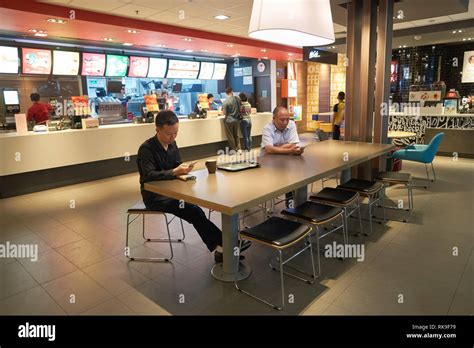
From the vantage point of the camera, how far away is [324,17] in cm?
249

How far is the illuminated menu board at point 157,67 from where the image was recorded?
28.1ft

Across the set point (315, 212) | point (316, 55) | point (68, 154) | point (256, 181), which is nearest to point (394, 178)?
point (315, 212)

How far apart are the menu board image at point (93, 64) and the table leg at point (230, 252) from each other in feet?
20.7

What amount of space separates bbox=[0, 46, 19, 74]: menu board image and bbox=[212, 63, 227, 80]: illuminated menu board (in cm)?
530

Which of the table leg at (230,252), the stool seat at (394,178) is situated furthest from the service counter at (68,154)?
the stool seat at (394,178)

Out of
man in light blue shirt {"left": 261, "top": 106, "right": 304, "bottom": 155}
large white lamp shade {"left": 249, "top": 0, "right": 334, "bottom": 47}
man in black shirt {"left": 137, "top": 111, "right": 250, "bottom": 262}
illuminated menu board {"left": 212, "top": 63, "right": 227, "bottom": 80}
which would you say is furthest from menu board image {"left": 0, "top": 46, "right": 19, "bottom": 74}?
large white lamp shade {"left": 249, "top": 0, "right": 334, "bottom": 47}

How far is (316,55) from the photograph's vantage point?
28.3 feet

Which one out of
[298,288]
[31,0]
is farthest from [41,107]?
[298,288]

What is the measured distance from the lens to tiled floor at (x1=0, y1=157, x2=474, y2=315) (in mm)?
2396

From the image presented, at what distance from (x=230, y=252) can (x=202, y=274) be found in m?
0.33

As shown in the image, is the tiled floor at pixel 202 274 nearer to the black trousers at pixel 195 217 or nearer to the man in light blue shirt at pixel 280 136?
the black trousers at pixel 195 217

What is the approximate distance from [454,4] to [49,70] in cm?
711

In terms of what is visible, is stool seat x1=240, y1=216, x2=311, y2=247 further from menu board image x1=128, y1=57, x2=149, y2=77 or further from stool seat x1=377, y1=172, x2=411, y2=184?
menu board image x1=128, y1=57, x2=149, y2=77
